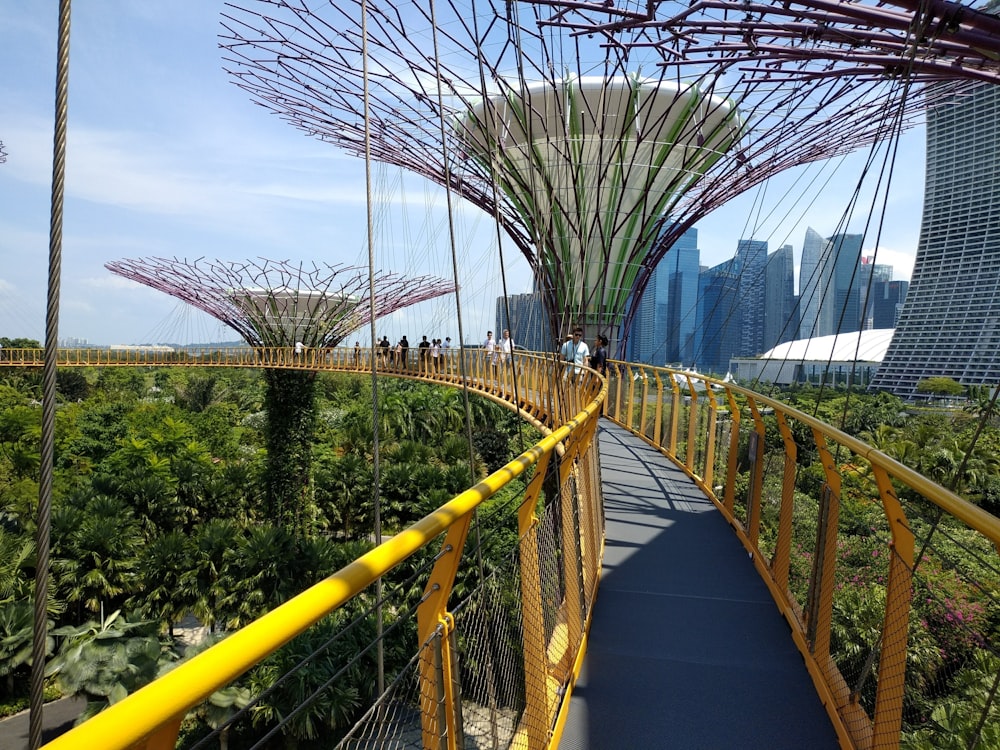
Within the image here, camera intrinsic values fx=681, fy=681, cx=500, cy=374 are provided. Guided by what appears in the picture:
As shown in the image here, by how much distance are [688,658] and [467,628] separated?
186cm

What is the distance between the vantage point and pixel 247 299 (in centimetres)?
3153

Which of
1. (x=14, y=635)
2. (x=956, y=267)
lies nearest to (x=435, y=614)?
(x=14, y=635)

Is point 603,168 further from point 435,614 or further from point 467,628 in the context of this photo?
point 435,614

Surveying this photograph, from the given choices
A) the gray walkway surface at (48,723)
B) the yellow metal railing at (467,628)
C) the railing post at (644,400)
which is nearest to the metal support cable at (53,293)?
the yellow metal railing at (467,628)

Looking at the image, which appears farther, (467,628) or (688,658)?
(688,658)

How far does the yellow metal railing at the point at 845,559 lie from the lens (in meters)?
2.25

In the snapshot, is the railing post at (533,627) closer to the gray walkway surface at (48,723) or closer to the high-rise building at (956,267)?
the gray walkway surface at (48,723)

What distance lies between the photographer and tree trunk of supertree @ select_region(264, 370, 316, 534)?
24.2m

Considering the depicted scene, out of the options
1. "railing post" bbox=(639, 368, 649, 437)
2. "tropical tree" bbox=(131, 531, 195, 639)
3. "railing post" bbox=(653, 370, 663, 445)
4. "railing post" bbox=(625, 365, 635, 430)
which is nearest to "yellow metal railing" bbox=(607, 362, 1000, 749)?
"railing post" bbox=(653, 370, 663, 445)

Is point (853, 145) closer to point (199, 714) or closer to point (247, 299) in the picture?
point (199, 714)

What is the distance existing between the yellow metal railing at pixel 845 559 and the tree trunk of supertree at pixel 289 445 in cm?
1922

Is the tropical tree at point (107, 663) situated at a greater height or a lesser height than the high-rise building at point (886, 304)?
lesser

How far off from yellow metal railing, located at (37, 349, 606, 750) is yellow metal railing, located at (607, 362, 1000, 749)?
1.08 m

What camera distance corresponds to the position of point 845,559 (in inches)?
173
